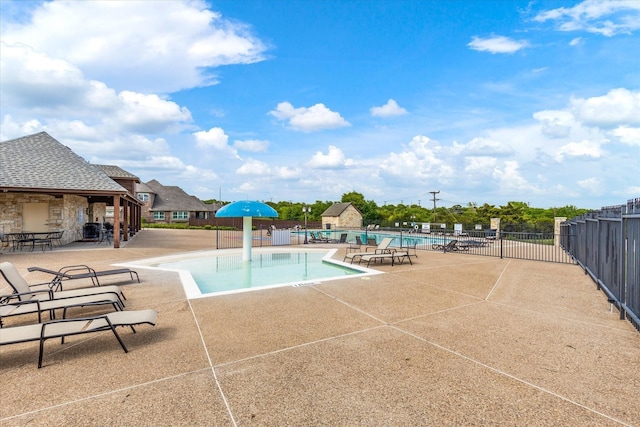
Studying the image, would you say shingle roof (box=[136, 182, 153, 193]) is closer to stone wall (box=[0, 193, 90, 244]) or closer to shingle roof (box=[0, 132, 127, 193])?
shingle roof (box=[0, 132, 127, 193])

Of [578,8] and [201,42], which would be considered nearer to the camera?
[578,8]

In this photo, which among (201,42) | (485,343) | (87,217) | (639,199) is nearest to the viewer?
(485,343)

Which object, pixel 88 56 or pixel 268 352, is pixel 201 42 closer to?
pixel 88 56

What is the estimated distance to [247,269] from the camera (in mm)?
11289

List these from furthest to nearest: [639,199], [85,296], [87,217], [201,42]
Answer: [87,217], [201,42], [85,296], [639,199]

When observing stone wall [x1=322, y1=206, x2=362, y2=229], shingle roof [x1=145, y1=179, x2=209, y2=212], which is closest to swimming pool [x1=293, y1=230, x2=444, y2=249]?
stone wall [x1=322, y1=206, x2=362, y2=229]

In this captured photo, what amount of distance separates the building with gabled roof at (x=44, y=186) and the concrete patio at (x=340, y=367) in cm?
1205

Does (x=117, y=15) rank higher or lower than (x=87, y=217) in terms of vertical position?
higher

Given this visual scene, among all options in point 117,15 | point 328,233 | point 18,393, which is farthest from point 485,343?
point 328,233

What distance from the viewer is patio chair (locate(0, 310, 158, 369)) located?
12.0 ft

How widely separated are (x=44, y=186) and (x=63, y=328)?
14.4m

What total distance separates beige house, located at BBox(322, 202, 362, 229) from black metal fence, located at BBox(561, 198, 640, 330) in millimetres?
38547

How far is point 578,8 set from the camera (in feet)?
36.2

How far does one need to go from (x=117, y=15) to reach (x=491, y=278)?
14.0 metres
